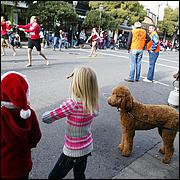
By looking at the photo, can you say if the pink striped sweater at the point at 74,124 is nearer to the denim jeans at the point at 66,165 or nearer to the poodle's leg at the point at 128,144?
the denim jeans at the point at 66,165

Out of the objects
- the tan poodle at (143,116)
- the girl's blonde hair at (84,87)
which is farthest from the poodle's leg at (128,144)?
the girl's blonde hair at (84,87)

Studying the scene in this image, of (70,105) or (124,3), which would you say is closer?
(70,105)

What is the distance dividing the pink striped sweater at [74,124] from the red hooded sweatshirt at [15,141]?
Answer: 232 mm

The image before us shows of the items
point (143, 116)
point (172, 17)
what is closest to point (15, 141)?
point (143, 116)

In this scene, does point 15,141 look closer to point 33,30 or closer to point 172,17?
point 172,17

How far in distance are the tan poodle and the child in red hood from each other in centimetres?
126

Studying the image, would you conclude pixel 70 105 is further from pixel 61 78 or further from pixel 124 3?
pixel 124 3

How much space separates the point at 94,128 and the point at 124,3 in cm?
2954

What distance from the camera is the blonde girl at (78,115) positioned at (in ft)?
7.68

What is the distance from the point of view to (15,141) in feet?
6.77

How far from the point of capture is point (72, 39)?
23.6m

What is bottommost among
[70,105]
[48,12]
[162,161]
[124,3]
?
[162,161]

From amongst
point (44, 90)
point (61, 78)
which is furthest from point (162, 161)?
point (61, 78)

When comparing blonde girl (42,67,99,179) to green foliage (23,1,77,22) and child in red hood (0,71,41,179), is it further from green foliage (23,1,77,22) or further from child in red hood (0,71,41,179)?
green foliage (23,1,77,22)
